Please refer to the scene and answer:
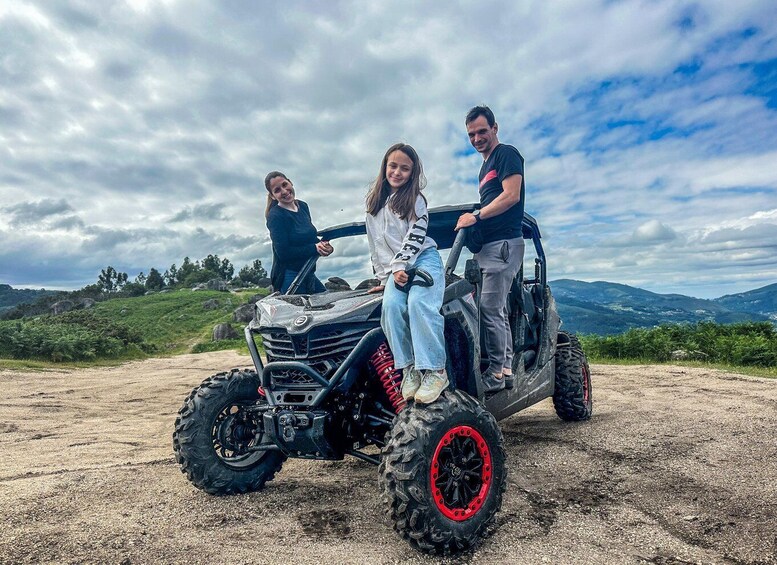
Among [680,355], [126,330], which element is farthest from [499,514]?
[126,330]

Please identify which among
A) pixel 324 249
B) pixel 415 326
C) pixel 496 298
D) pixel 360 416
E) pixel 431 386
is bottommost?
pixel 360 416

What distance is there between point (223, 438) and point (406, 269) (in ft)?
6.27

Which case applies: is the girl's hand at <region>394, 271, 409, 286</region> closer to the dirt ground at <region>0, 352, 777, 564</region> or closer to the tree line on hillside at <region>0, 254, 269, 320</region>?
the dirt ground at <region>0, 352, 777, 564</region>

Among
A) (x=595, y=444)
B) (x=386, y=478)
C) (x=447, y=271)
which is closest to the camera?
(x=386, y=478)

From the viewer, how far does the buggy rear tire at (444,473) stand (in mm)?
2865

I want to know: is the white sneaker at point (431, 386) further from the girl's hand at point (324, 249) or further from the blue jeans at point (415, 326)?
the girl's hand at point (324, 249)

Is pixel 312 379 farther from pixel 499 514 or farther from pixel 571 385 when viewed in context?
pixel 571 385

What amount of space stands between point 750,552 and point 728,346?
36.7 ft

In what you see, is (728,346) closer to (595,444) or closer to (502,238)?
(595,444)

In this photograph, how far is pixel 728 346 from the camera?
41.4 ft

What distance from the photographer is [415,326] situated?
3.20 metres

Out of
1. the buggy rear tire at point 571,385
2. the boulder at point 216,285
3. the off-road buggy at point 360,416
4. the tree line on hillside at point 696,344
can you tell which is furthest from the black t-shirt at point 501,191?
the boulder at point 216,285

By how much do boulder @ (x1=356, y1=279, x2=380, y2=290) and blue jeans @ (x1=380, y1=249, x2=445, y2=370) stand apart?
634 mm

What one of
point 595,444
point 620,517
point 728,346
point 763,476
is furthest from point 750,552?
point 728,346
